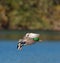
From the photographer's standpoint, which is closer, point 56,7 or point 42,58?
point 42,58

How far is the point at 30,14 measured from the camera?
4081 cm

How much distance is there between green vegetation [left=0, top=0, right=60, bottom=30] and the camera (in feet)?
128

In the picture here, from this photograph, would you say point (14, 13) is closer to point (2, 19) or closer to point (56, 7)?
point (2, 19)

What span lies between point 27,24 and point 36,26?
93 cm

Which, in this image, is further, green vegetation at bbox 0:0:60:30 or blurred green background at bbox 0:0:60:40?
green vegetation at bbox 0:0:60:30

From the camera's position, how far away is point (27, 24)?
39406 mm

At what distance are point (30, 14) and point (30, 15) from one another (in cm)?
11

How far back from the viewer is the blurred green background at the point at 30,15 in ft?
128

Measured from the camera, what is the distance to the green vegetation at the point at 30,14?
128 ft

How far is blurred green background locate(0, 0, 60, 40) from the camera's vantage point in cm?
3888

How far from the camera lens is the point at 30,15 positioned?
134 ft

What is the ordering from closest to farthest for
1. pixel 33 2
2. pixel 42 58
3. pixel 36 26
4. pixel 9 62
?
pixel 9 62 < pixel 42 58 < pixel 36 26 < pixel 33 2

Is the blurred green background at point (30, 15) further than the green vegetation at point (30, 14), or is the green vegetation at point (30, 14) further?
the green vegetation at point (30, 14)

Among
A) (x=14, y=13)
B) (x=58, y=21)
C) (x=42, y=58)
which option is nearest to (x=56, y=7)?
(x=58, y=21)
